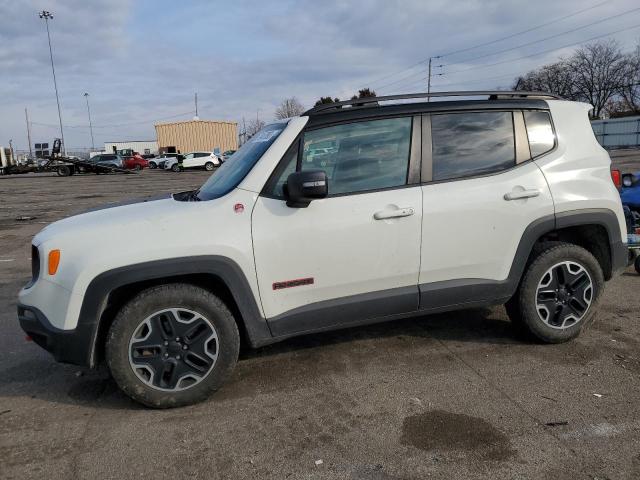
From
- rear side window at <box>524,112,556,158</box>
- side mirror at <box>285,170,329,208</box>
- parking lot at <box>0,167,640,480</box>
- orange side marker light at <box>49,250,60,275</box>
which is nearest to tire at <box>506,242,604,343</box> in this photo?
parking lot at <box>0,167,640,480</box>

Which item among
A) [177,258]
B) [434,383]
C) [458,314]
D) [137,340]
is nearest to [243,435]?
[137,340]

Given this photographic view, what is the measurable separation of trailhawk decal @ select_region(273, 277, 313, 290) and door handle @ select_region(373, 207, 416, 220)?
614 millimetres

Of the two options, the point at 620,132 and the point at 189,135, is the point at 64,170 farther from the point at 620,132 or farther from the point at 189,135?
the point at 620,132

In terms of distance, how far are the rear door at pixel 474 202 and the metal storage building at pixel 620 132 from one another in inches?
1871

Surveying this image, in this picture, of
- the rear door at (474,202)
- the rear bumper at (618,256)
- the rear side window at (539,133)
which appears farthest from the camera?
the rear bumper at (618,256)

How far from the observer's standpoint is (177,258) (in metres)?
3.03

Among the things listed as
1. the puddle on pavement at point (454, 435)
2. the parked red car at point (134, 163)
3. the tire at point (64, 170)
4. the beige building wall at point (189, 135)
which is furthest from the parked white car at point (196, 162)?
the puddle on pavement at point (454, 435)

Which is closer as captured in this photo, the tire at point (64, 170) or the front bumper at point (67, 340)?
the front bumper at point (67, 340)

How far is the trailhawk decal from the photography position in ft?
10.6

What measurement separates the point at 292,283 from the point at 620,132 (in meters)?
53.3

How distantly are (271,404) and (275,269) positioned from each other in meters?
0.88

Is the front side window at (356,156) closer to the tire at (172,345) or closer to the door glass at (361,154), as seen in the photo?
the door glass at (361,154)

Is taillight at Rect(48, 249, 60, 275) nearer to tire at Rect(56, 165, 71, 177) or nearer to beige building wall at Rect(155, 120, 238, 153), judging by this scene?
tire at Rect(56, 165, 71, 177)

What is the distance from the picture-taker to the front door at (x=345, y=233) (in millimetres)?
3213
